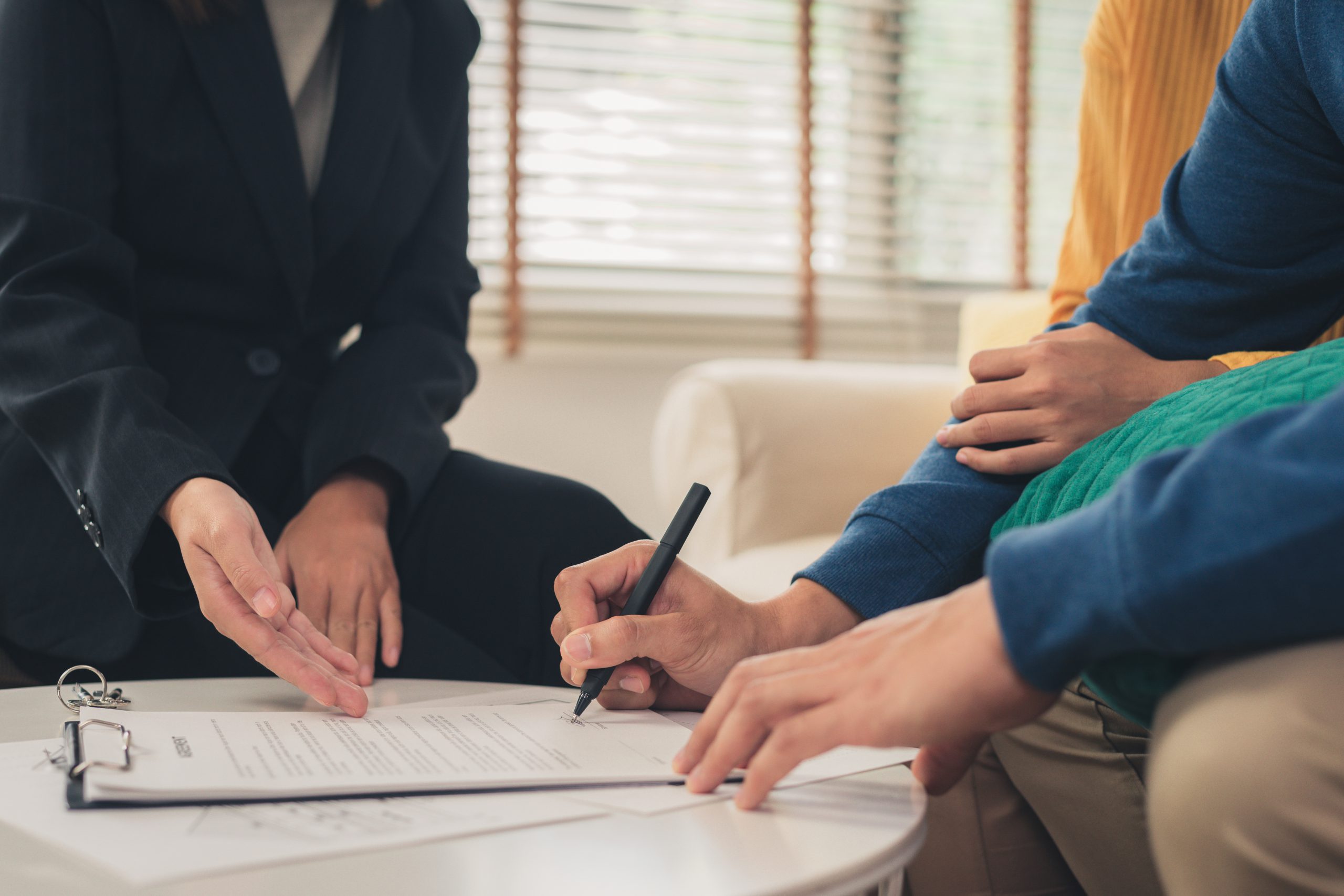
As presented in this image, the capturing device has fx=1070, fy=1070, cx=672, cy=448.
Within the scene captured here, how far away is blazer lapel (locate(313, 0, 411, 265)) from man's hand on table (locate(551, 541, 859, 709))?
1.71 feet

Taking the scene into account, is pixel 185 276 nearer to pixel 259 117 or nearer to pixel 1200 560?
pixel 259 117

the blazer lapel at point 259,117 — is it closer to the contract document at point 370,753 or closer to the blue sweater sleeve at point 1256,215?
the contract document at point 370,753

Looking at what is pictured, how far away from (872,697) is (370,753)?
0.81 feet

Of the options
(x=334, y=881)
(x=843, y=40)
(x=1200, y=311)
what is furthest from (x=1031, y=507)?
(x=843, y=40)

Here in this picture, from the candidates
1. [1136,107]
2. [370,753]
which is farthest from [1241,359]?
[370,753]

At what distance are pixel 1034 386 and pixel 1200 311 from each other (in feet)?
0.52

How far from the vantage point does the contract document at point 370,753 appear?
0.45 meters

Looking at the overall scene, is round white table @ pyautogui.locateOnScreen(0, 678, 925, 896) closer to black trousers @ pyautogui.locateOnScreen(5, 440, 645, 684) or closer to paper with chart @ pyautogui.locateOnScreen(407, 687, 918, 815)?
paper with chart @ pyautogui.locateOnScreen(407, 687, 918, 815)

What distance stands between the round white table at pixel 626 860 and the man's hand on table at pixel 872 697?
1.1 inches

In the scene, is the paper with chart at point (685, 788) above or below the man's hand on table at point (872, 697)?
below

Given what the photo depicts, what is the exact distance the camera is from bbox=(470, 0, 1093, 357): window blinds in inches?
76.7

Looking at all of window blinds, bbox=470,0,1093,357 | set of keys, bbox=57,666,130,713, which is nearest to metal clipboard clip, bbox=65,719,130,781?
set of keys, bbox=57,666,130,713

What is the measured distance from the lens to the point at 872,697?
1.45 ft

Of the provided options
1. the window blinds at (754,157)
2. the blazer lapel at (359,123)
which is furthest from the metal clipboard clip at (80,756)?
the window blinds at (754,157)
